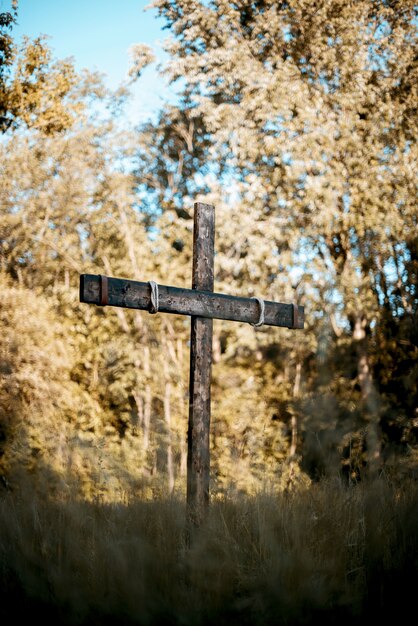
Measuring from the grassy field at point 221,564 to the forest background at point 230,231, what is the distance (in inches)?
206

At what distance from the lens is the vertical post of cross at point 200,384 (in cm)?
429

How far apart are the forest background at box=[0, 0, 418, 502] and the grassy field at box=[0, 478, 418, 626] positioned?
524 cm

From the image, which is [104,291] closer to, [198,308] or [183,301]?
[183,301]

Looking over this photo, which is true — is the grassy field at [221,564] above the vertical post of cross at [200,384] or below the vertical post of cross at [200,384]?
below

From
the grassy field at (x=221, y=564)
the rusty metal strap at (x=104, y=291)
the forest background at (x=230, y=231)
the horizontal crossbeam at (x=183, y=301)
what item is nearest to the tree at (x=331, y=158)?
the forest background at (x=230, y=231)

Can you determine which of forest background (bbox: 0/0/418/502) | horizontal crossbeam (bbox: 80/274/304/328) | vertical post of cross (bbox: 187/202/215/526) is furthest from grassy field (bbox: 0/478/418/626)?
forest background (bbox: 0/0/418/502)

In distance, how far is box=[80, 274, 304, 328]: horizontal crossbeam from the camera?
3.98 metres

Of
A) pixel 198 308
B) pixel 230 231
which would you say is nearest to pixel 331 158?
pixel 230 231

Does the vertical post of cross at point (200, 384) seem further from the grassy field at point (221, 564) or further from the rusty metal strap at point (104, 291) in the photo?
the rusty metal strap at point (104, 291)

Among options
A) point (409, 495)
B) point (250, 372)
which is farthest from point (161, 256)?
point (409, 495)

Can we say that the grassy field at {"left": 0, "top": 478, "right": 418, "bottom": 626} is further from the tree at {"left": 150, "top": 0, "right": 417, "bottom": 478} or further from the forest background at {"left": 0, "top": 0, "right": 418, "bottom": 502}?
the tree at {"left": 150, "top": 0, "right": 417, "bottom": 478}

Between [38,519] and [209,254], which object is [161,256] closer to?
[209,254]

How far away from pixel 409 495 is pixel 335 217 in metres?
6.77

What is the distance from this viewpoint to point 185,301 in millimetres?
4473
